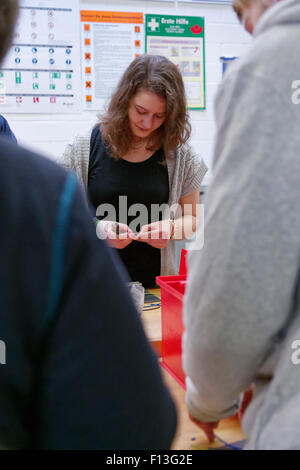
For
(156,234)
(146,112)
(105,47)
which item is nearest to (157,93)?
(146,112)

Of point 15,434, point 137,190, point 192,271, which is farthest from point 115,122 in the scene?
point 15,434

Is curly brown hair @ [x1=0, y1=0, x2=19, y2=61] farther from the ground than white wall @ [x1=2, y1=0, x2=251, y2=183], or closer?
closer

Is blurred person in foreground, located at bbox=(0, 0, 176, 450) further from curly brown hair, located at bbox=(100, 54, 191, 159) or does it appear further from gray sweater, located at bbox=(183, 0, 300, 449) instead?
curly brown hair, located at bbox=(100, 54, 191, 159)

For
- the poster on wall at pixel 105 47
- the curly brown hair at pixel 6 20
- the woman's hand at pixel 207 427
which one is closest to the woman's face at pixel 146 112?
the poster on wall at pixel 105 47

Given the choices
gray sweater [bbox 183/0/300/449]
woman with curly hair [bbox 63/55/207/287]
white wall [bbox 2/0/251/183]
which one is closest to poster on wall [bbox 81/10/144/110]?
white wall [bbox 2/0/251/183]

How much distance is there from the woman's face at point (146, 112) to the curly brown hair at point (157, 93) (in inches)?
0.7

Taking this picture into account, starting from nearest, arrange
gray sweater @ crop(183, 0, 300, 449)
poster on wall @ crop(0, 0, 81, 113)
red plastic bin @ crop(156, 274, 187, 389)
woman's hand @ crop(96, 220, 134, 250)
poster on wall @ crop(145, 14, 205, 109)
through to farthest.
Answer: gray sweater @ crop(183, 0, 300, 449) < red plastic bin @ crop(156, 274, 187, 389) < woman's hand @ crop(96, 220, 134, 250) < poster on wall @ crop(0, 0, 81, 113) < poster on wall @ crop(145, 14, 205, 109)

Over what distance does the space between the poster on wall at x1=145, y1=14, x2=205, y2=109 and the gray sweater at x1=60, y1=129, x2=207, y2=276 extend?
107cm

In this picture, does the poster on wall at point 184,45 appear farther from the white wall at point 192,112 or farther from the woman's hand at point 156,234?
the woman's hand at point 156,234

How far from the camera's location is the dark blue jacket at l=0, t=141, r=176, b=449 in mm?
367

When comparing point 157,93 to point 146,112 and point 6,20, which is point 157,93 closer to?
point 146,112

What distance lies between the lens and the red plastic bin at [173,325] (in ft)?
3.49

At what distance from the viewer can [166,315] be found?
3.80 ft

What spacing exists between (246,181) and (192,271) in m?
0.15
